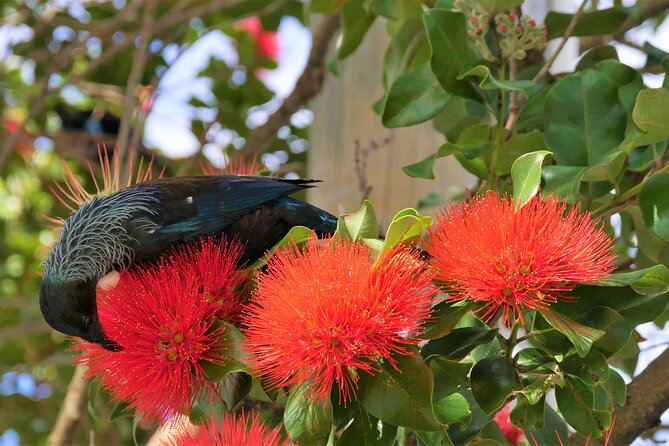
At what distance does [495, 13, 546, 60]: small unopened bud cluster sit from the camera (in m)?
1.48

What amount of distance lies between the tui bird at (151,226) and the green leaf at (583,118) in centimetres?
46

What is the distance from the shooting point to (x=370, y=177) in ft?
7.16

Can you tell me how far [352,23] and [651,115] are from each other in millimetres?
832

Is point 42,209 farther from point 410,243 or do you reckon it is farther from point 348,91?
point 410,243

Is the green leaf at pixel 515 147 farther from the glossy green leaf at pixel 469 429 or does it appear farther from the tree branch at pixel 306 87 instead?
the tree branch at pixel 306 87

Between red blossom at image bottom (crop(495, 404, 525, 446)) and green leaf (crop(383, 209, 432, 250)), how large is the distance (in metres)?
0.49

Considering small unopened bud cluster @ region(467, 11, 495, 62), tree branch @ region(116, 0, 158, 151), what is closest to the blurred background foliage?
tree branch @ region(116, 0, 158, 151)

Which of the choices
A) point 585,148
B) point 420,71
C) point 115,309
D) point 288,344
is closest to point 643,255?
point 585,148

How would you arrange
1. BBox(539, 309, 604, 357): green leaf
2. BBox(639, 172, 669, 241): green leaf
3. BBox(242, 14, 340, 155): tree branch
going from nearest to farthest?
BBox(539, 309, 604, 357): green leaf → BBox(639, 172, 669, 241): green leaf → BBox(242, 14, 340, 155): tree branch

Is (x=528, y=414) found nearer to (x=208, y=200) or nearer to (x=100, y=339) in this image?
(x=100, y=339)

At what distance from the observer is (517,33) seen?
1.48 m

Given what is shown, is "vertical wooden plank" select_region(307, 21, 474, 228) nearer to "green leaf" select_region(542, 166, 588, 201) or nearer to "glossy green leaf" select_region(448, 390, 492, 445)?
"green leaf" select_region(542, 166, 588, 201)

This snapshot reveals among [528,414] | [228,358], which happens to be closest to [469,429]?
[528,414]

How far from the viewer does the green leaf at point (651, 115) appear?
1.20 m
